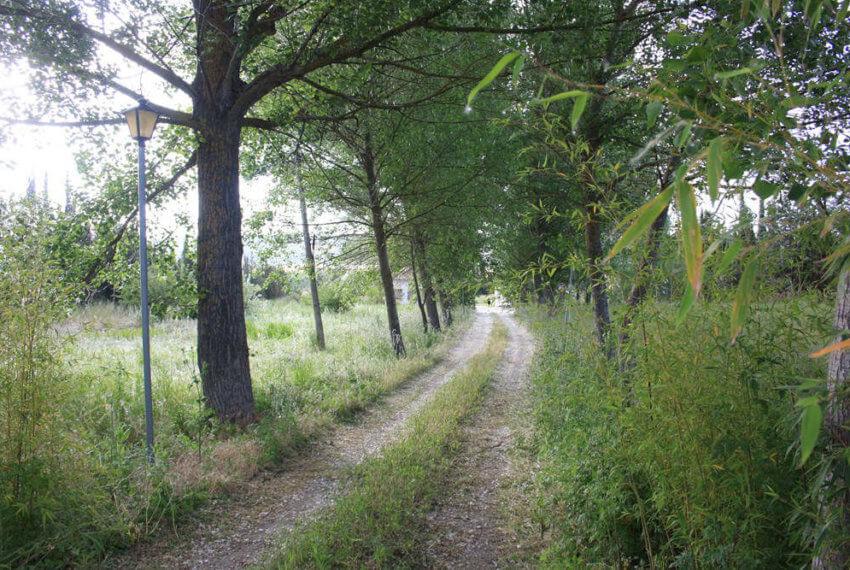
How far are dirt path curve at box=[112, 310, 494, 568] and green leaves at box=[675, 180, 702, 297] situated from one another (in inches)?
167

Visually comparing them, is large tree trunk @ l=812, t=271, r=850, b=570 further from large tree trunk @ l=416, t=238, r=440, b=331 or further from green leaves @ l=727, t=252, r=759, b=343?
large tree trunk @ l=416, t=238, r=440, b=331

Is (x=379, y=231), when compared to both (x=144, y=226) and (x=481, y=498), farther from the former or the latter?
(x=481, y=498)

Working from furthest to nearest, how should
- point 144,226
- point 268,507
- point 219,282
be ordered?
1. point 219,282
2. point 144,226
3. point 268,507

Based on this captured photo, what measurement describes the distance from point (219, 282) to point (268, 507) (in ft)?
9.78

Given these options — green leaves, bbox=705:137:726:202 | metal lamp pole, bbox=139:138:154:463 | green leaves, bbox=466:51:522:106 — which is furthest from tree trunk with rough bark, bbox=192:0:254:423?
green leaves, bbox=705:137:726:202

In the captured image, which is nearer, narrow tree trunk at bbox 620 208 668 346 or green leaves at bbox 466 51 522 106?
green leaves at bbox 466 51 522 106

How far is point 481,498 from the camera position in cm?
512

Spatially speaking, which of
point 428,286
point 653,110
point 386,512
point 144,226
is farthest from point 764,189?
point 428,286

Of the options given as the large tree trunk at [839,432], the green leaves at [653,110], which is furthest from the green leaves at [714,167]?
the large tree trunk at [839,432]

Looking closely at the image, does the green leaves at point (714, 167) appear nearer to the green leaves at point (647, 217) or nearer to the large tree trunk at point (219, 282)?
the green leaves at point (647, 217)

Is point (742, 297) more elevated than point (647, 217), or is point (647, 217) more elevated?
point (647, 217)

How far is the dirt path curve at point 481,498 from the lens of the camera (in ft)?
13.4

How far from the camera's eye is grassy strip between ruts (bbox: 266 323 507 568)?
386 cm

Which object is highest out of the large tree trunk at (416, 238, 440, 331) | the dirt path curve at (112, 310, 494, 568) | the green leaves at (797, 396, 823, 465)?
the large tree trunk at (416, 238, 440, 331)
